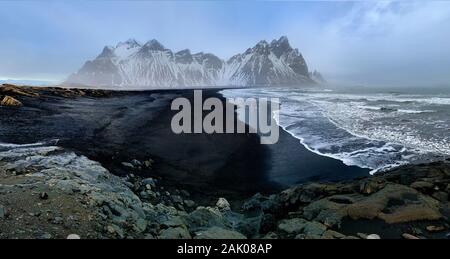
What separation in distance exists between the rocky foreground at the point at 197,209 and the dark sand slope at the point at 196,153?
7.21 feet

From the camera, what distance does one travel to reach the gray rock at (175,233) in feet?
22.2

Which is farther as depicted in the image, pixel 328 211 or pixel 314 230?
pixel 328 211

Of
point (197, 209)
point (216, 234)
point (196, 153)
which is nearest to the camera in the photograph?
point (216, 234)

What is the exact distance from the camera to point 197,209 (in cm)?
861

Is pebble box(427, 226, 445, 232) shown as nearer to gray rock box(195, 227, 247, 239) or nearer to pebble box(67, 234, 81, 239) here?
gray rock box(195, 227, 247, 239)

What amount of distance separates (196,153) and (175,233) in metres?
10.2

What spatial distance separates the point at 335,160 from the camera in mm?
15789

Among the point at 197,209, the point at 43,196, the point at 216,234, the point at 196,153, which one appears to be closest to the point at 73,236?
the point at 43,196

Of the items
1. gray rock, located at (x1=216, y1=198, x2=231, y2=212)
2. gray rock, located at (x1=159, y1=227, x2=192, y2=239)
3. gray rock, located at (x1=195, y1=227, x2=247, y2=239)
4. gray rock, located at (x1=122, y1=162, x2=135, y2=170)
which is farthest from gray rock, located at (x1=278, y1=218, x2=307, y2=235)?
gray rock, located at (x1=122, y1=162, x2=135, y2=170)

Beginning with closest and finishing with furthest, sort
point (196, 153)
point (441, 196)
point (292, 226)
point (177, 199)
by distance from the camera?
point (292, 226) < point (441, 196) < point (177, 199) < point (196, 153)

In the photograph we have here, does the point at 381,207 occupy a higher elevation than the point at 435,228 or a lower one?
higher

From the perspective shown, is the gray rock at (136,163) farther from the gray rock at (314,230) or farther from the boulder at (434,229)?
the boulder at (434,229)

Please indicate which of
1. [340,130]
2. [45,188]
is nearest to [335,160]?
[340,130]

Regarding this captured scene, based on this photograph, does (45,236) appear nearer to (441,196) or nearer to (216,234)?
(216,234)
